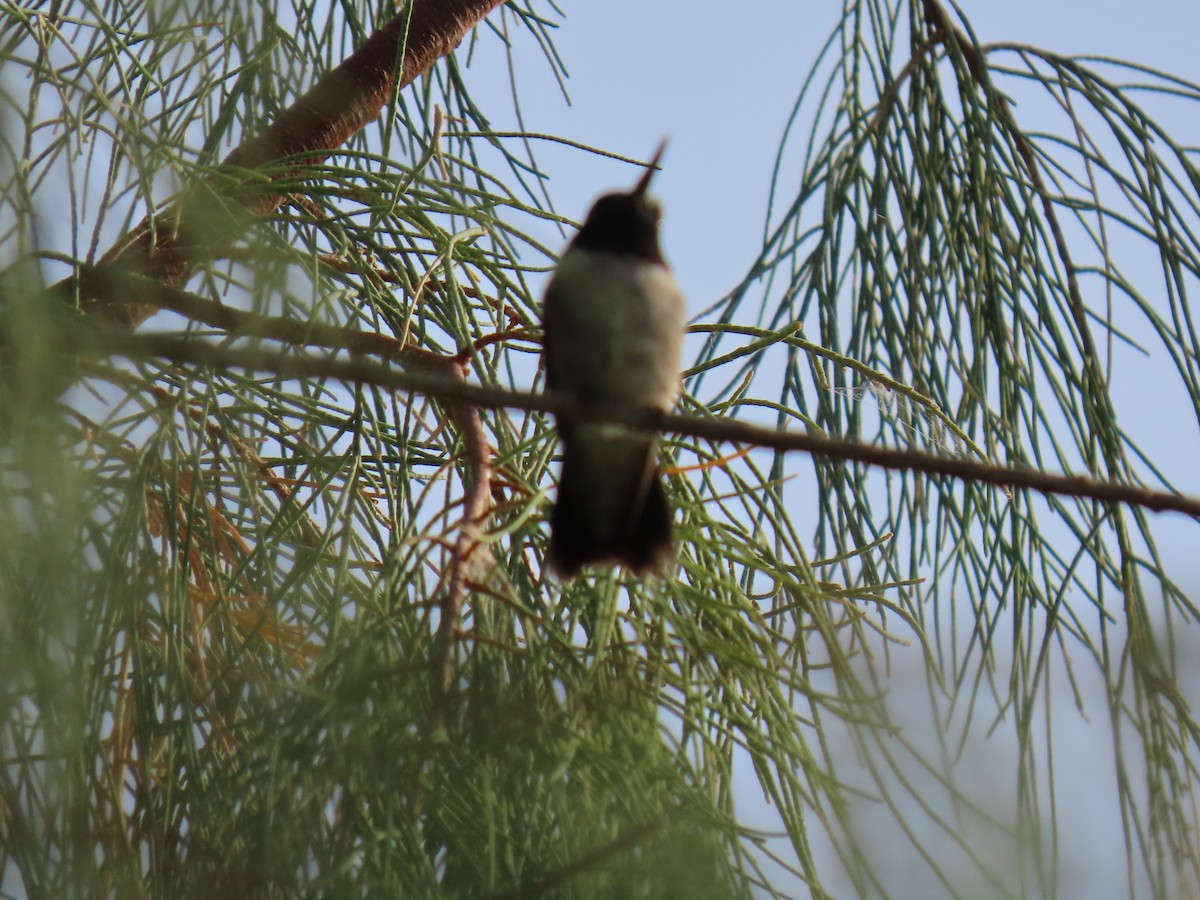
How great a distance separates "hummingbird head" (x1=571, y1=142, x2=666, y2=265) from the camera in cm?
203

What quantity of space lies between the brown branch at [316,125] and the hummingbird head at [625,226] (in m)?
0.35

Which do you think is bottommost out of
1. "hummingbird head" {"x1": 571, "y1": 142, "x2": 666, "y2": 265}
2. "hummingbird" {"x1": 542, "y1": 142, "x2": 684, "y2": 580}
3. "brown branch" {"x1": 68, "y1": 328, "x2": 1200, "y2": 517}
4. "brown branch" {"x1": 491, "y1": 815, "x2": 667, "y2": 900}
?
"brown branch" {"x1": 491, "y1": 815, "x2": 667, "y2": 900}

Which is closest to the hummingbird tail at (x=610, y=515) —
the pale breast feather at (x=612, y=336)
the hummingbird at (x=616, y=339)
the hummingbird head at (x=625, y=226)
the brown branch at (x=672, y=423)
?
the hummingbird at (x=616, y=339)

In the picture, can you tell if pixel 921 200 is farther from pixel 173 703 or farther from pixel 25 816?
pixel 25 816

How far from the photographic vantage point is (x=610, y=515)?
137cm

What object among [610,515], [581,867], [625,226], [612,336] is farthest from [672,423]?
[625,226]

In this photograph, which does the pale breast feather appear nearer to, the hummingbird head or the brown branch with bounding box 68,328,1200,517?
the hummingbird head

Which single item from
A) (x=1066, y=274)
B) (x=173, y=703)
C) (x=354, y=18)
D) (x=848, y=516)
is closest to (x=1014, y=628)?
(x=848, y=516)

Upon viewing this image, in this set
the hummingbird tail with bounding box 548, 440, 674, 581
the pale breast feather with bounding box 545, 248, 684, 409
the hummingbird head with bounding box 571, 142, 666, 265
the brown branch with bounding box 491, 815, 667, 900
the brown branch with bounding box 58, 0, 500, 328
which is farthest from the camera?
the hummingbird head with bounding box 571, 142, 666, 265

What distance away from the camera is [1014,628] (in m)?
1.62

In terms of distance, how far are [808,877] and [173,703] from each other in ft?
1.90

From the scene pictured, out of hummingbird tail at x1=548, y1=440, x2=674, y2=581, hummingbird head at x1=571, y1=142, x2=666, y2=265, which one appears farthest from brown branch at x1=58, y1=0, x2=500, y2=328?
hummingbird tail at x1=548, y1=440, x2=674, y2=581

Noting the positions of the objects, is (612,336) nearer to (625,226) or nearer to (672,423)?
(625,226)

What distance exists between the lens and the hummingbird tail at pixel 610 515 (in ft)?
4.33
